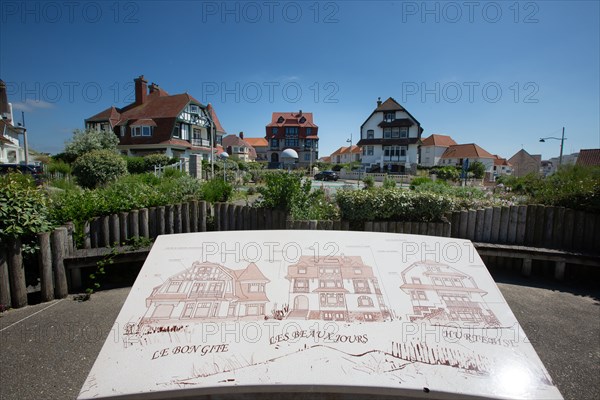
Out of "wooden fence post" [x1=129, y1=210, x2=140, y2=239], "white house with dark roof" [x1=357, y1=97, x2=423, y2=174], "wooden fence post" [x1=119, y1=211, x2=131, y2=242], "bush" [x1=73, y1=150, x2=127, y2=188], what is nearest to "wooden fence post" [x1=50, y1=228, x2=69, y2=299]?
"wooden fence post" [x1=119, y1=211, x2=131, y2=242]

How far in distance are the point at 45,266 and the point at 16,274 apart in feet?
1.10

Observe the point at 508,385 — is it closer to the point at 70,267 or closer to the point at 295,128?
the point at 70,267

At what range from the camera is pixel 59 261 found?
4.85 meters

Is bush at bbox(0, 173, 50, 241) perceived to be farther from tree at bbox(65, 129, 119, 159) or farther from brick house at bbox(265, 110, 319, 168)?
brick house at bbox(265, 110, 319, 168)

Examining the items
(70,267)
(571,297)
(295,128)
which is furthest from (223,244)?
(295,128)

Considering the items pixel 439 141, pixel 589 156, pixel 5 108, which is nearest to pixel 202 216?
pixel 589 156

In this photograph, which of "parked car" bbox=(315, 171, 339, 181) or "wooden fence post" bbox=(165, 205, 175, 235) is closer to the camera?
"wooden fence post" bbox=(165, 205, 175, 235)

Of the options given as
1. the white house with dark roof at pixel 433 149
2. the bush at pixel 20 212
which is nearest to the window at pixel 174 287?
the bush at pixel 20 212

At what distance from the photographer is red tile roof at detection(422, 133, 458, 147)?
69.1 m

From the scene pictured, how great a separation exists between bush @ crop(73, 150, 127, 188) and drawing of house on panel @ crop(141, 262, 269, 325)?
15268 millimetres

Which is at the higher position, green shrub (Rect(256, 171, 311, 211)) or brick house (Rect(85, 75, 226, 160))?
brick house (Rect(85, 75, 226, 160))

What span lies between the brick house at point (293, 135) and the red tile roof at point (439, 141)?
82.0 feet

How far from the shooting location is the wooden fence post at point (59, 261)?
15.8ft

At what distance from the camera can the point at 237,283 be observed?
114 inches
